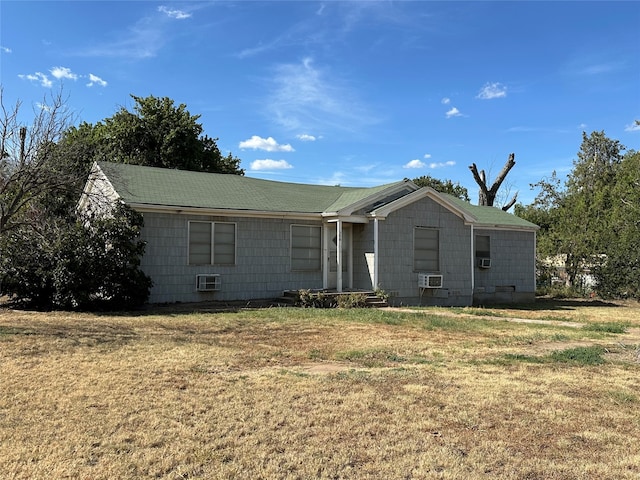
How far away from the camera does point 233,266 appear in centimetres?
1482

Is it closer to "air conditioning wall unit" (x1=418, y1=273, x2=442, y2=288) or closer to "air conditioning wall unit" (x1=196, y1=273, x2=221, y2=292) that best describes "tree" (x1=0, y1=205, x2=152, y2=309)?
"air conditioning wall unit" (x1=196, y1=273, x2=221, y2=292)

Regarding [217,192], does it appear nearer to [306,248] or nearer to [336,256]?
[306,248]

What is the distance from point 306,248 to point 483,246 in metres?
7.44

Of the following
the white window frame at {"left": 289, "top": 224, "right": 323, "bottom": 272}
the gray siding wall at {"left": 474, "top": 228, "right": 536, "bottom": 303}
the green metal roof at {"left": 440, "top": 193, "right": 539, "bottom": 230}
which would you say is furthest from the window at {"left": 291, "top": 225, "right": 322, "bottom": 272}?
the gray siding wall at {"left": 474, "top": 228, "right": 536, "bottom": 303}

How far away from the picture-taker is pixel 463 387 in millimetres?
5977

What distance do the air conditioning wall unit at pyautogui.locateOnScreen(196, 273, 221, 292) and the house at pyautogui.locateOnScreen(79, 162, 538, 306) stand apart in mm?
27

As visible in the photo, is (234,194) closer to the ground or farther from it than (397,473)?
farther from it

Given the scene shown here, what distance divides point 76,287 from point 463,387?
9.23 metres

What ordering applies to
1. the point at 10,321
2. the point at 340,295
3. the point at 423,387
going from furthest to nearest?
the point at 340,295 → the point at 10,321 → the point at 423,387

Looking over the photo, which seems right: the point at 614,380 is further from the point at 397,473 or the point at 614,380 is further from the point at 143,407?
the point at 143,407

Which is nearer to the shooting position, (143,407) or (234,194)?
(143,407)

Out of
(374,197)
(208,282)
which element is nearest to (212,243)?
(208,282)

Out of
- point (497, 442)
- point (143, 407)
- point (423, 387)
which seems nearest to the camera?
point (497, 442)

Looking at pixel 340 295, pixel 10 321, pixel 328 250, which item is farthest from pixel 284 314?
pixel 10 321
